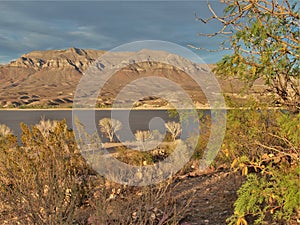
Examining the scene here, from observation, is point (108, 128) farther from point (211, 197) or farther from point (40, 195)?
point (40, 195)

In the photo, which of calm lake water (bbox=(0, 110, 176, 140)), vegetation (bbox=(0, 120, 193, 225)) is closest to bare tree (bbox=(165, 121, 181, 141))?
vegetation (bbox=(0, 120, 193, 225))

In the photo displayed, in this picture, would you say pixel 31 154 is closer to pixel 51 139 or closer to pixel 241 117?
pixel 51 139

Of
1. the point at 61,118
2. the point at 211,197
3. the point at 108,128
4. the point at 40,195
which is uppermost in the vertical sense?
the point at 61,118

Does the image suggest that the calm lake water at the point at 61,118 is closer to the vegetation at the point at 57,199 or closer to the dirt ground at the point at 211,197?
the dirt ground at the point at 211,197

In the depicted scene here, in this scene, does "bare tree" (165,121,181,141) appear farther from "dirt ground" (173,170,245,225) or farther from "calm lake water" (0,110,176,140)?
→ "calm lake water" (0,110,176,140)

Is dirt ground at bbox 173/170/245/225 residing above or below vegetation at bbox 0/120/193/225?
below

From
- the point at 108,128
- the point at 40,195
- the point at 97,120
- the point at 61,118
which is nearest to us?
the point at 40,195

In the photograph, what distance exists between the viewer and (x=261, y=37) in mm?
3531

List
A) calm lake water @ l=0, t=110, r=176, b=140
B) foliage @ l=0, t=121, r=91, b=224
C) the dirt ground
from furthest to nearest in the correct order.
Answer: calm lake water @ l=0, t=110, r=176, b=140 < the dirt ground < foliage @ l=0, t=121, r=91, b=224

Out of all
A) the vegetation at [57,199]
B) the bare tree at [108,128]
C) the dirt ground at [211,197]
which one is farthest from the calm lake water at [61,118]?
the vegetation at [57,199]

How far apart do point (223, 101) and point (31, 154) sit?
15.4 feet

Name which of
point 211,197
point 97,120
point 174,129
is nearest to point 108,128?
point 174,129

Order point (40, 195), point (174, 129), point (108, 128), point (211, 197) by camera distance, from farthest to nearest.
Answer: point (108, 128), point (174, 129), point (211, 197), point (40, 195)

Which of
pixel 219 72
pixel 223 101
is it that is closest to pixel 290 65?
pixel 219 72
